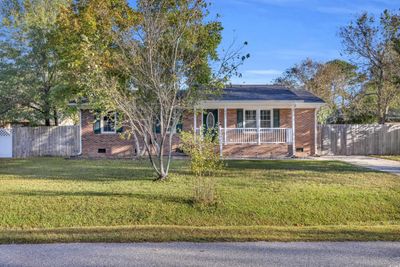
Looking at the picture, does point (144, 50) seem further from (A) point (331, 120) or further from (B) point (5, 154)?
(A) point (331, 120)

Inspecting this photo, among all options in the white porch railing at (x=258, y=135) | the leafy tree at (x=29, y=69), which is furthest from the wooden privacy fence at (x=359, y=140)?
the leafy tree at (x=29, y=69)

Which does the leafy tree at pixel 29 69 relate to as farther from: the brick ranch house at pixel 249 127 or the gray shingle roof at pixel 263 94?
the gray shingle roof at pixel 263 94

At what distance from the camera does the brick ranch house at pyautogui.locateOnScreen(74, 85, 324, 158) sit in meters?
18.7

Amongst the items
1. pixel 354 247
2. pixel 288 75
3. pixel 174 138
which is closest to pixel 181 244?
pixel 354 247

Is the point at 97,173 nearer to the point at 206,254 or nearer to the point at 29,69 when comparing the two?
the point at 206,254

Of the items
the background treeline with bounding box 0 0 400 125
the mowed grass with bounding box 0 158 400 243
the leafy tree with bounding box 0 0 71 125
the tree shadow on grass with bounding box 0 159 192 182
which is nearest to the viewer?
the mowed grass with bounding box 0 158 400 243

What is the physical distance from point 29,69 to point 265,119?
1329cm

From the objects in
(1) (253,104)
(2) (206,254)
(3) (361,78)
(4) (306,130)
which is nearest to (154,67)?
(2) (206,254)

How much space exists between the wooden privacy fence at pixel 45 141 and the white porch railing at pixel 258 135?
7.26 meters

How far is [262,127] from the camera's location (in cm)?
1942

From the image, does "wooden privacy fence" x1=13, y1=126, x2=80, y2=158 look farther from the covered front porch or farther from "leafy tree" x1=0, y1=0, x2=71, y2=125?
the covered front porch

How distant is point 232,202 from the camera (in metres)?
8.26

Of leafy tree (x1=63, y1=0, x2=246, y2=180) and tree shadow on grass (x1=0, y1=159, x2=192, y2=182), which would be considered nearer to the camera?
leafy tree (x1=63, y1=0, x2=246, y2=180)

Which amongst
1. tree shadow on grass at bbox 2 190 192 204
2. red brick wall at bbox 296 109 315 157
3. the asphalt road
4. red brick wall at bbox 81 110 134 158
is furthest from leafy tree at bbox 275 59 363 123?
the asphalt road
